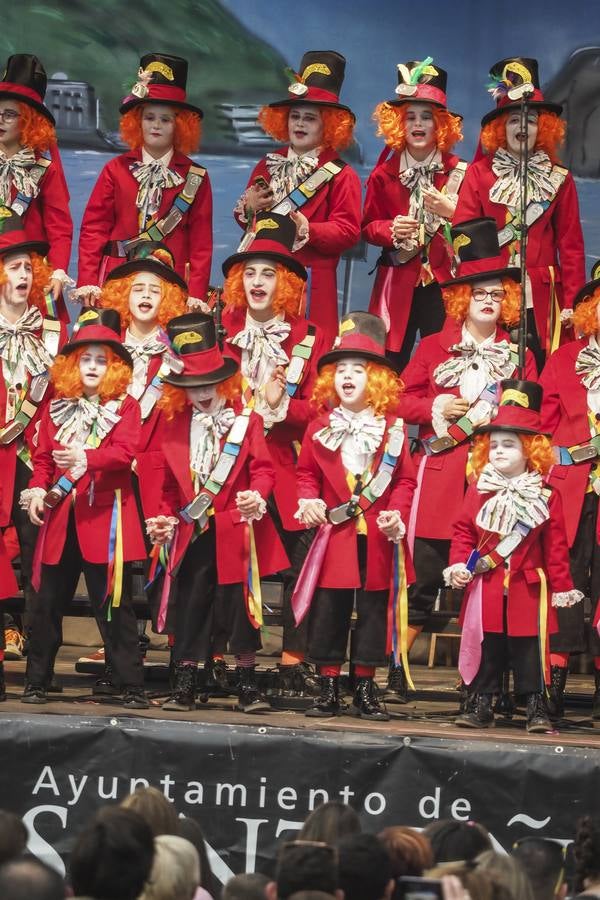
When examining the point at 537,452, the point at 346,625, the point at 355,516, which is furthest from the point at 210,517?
the point at 537,452

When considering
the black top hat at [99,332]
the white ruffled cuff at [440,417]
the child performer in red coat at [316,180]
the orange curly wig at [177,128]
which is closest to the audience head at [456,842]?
the white ruffled cuff at [440,417]

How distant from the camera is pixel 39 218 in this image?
874 cm

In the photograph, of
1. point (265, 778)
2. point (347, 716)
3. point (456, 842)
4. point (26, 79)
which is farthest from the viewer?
point (26, 79)

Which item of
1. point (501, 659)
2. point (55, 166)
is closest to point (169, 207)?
point (55, 166)

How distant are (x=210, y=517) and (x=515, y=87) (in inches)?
109

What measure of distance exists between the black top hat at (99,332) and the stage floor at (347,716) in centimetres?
143

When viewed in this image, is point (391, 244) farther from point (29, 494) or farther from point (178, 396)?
point (29, 494)

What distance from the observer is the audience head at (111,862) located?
4.23 m

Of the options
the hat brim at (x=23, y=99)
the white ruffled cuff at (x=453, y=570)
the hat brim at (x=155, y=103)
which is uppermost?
the hat brim at (x=155, y=103)

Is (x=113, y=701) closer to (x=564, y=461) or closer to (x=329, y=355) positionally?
(x=329, y=355)

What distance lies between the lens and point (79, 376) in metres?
7.44

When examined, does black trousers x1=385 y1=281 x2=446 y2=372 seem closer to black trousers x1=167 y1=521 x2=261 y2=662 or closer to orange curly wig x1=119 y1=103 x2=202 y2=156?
orange curly wig x1=119 y1=103 x2=202 y2=156

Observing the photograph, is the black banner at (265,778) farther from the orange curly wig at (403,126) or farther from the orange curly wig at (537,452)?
the orange curly wig at (403,126)

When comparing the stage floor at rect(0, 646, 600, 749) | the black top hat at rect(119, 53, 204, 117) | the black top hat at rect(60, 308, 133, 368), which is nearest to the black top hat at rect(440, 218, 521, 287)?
the black top hat at rect(60, 308, 133, 368)
